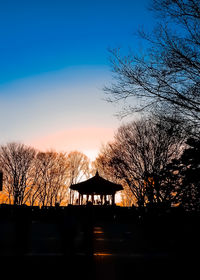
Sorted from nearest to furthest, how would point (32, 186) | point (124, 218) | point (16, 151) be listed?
point (124, 218), point (16, 151), point (32, 186)

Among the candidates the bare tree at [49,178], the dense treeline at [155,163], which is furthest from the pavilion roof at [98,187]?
the bare tree at [49,178]

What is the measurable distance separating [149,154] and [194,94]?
544 inches

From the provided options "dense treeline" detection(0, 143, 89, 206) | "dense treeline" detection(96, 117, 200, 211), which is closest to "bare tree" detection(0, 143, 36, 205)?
"dense treeline" detection(0, 143, 89, 206)

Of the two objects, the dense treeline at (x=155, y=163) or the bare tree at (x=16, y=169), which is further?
the bare tree at (x=16, y=169)

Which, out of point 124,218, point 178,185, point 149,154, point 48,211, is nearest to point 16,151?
point 48,211

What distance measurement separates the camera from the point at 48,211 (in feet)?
93.3

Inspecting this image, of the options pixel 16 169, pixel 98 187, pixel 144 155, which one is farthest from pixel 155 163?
pixel 16 169

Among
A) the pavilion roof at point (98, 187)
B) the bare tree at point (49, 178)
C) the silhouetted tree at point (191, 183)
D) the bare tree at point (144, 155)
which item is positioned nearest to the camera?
the silhouetted tree at point (191, 183)

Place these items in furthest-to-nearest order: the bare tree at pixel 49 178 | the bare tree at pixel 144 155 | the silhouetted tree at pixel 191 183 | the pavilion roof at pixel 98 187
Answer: the bare tree at pixel 49 178 < the pavilion roof at pixel 98 187 < the bare tree at pixel 144 155 < the silhouetted tree at pixel 191 183

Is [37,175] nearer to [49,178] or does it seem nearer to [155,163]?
[49,178]

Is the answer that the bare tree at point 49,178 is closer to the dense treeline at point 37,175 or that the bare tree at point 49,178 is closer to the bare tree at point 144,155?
the dense treeline at point 37,175

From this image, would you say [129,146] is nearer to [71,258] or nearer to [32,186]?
[71,258]

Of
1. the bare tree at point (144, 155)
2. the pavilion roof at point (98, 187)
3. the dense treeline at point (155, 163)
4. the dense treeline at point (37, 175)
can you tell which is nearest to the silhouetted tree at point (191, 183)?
the dense treeline at point (155, 163)

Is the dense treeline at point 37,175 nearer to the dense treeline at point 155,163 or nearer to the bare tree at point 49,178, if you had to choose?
the bare tree at point 49,178
